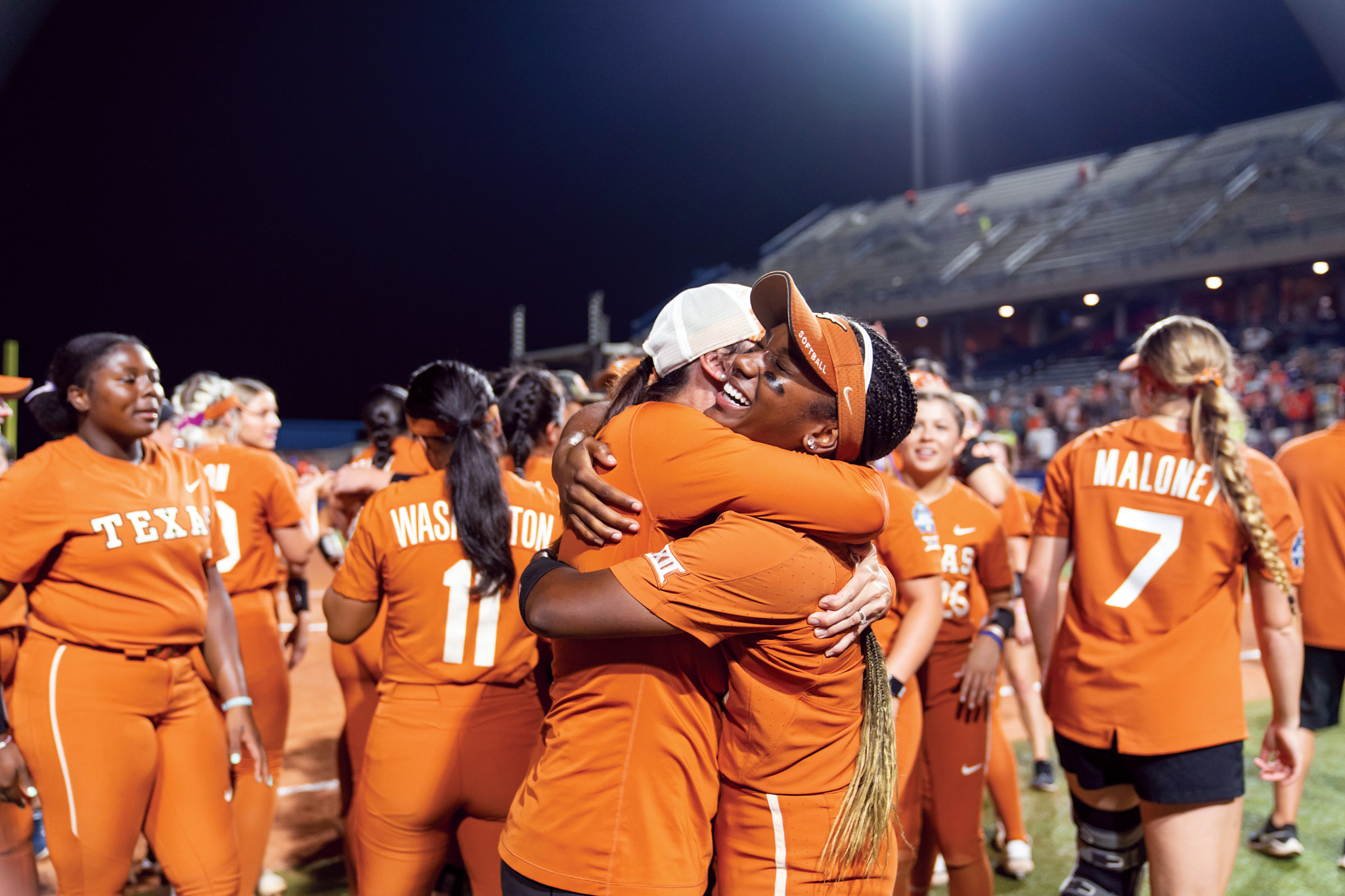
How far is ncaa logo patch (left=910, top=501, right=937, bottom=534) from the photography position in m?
2.92

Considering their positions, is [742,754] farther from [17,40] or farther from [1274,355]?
[1274,355]

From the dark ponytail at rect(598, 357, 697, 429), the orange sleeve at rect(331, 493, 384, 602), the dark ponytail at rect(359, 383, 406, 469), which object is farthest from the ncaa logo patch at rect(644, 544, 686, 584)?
the dark ponytail at rect(359, 383, 406, 469)

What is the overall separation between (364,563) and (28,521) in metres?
1.02

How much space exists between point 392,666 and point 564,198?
1250 inches

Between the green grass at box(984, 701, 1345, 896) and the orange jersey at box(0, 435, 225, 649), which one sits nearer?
the orange jersey at box(0, 435, 225, 649)

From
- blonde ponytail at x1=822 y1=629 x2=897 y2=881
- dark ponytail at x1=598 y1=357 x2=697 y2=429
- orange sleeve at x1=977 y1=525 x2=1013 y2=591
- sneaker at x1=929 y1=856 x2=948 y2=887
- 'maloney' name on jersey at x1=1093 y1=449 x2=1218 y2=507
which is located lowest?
sneaker at x1=929 y1=856 x2=948 y2=887

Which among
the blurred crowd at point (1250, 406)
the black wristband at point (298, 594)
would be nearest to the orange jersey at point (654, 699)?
the black wristband at point (298, 594)

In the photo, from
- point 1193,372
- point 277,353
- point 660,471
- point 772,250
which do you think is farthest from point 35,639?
point 772,250

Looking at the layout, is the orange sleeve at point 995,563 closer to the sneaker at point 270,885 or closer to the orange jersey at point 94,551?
the orange jersey at point 94,551

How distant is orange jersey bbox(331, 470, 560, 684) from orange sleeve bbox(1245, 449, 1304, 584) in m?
2.27

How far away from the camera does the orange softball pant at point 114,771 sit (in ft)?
8.53

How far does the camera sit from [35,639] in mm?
2734

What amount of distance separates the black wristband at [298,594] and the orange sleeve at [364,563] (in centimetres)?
240

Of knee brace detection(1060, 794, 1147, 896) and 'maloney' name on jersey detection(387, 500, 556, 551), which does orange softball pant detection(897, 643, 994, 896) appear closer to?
knee brace detection(1060, 794, 1147, 896)
